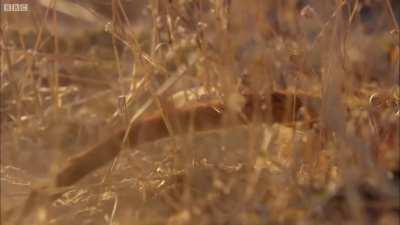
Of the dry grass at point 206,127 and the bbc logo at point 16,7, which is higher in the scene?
the bbc logo at point 16,7

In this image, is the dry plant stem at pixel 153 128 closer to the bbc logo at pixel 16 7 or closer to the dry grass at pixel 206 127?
the dry grass at pixel 206 127

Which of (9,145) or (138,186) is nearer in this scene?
(138,186)

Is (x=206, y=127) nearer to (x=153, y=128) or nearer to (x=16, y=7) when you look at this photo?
(x=153, y=128)

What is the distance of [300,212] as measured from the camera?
4.42 ft

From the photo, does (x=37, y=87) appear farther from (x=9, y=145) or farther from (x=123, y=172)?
(x=123, y=172)

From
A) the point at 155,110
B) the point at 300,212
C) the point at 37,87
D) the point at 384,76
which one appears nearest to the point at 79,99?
the point at 37,87

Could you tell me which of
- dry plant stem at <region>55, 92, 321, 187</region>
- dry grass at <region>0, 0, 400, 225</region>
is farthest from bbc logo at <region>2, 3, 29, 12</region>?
dry plant stem at <region>55, 92, 321, 187</region>

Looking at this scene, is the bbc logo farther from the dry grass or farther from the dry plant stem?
the dry plant stem

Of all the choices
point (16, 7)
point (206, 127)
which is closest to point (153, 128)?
point (206, 127)

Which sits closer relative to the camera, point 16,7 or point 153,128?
point 153,128

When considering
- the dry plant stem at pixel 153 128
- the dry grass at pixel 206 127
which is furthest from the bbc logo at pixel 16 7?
the dry plant stem at pixel 153 128

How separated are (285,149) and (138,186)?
1.12ft

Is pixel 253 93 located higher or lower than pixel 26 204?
higher

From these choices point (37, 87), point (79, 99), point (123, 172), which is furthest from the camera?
point (79, 99)
